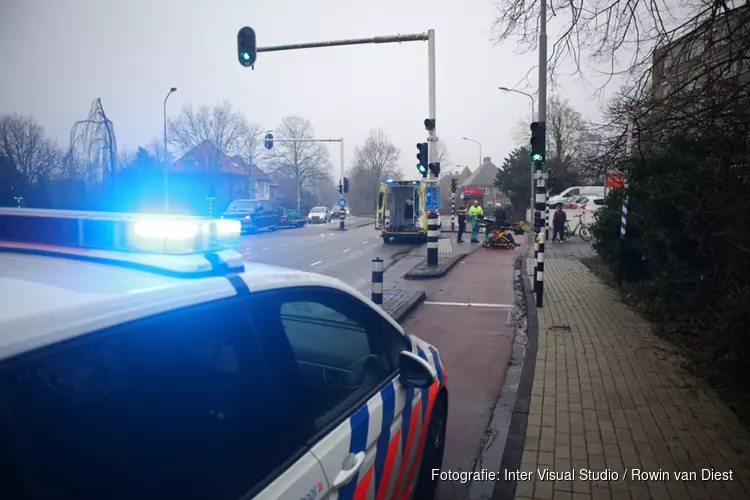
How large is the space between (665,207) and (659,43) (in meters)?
2.76

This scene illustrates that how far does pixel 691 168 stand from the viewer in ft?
24.7

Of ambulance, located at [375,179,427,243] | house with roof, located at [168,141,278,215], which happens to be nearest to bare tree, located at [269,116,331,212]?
house with roof, located at [168,141,278,215]

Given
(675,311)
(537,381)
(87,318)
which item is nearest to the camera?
(87,318)

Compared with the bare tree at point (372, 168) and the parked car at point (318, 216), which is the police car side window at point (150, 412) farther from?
the bare tree at point (372, 168)

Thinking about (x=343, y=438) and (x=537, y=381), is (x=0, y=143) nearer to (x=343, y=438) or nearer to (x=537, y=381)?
(x=343, y=438)

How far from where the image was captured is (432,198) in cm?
1523

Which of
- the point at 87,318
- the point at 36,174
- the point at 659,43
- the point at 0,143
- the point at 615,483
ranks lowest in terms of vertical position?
the point at 615,483

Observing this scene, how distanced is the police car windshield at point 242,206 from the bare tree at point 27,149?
83.4ft

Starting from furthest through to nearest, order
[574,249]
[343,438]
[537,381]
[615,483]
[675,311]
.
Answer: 1. [574,249]
2. [675,311]
3. [537,381]
4. [615,483]
5. [343,438]

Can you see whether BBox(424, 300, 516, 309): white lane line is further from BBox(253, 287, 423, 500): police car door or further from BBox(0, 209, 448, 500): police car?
BBox(0, 209, 448, 500): police car

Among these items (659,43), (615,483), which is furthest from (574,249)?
(615,483)

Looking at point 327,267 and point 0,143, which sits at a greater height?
point 0,143

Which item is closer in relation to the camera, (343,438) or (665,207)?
(343,438)

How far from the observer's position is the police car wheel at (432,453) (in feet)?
10.7
